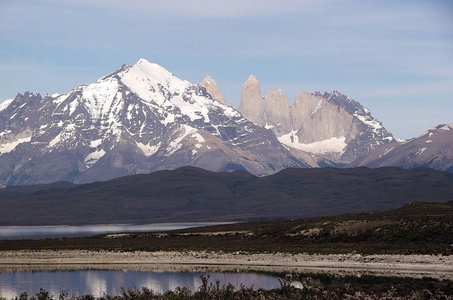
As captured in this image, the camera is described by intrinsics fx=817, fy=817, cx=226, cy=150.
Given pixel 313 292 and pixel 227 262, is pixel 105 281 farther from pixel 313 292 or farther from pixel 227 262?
pixel 313 292

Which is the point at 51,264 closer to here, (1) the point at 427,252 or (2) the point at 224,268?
(2) the point at 224,268

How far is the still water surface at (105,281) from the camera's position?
201ft

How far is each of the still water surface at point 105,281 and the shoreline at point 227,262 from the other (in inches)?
162

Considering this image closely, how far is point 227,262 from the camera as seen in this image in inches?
3162

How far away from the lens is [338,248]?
85.8m

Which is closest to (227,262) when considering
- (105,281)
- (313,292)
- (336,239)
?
(105,281)

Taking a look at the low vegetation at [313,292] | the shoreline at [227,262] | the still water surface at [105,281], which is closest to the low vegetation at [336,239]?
the shoreline at [227,262]

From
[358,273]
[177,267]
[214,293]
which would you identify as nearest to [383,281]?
[358,273]

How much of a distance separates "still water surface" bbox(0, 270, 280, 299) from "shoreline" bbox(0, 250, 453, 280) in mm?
4117

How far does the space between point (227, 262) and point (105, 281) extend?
629 inches

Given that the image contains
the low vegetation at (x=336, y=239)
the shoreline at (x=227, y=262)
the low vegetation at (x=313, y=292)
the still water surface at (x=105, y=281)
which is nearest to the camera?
the low vegetation at (x=313, y=292)

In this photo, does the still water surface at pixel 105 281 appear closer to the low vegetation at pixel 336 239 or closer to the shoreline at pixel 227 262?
the shoreline at pixel 227 262

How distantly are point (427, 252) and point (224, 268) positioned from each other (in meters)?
18.6

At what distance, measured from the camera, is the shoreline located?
6638 centimetres
